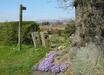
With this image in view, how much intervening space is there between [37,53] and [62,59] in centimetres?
336

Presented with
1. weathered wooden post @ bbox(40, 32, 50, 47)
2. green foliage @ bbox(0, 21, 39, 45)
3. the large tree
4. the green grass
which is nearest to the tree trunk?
the large tree

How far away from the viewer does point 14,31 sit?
18.4m

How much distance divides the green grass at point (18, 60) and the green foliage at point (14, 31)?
2.20 m

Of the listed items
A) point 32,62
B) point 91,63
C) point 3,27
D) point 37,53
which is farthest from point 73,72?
point 3,27

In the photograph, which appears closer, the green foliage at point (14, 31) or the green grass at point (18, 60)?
the green grass at point (18, 60)

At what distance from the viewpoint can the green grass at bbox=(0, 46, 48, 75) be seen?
11359 mm

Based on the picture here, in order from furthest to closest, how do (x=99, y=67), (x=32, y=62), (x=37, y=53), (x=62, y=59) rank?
(x=37, y=53), (x=32, y=62), (x=62, y=59), (x=99, y=67)

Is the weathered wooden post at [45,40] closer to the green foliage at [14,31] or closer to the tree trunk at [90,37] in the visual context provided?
the green foliage at [14,31]

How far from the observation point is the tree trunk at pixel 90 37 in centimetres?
716

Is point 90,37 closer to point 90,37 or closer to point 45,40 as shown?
point 90,37

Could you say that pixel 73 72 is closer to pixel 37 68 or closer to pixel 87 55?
pixel 87 55

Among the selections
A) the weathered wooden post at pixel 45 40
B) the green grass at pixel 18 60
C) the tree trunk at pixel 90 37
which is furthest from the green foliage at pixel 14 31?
the tree trunk at pixel 90 37

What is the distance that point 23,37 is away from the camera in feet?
58.7

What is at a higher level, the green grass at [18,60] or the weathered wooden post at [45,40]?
the weathered wooden post at [45,40]
